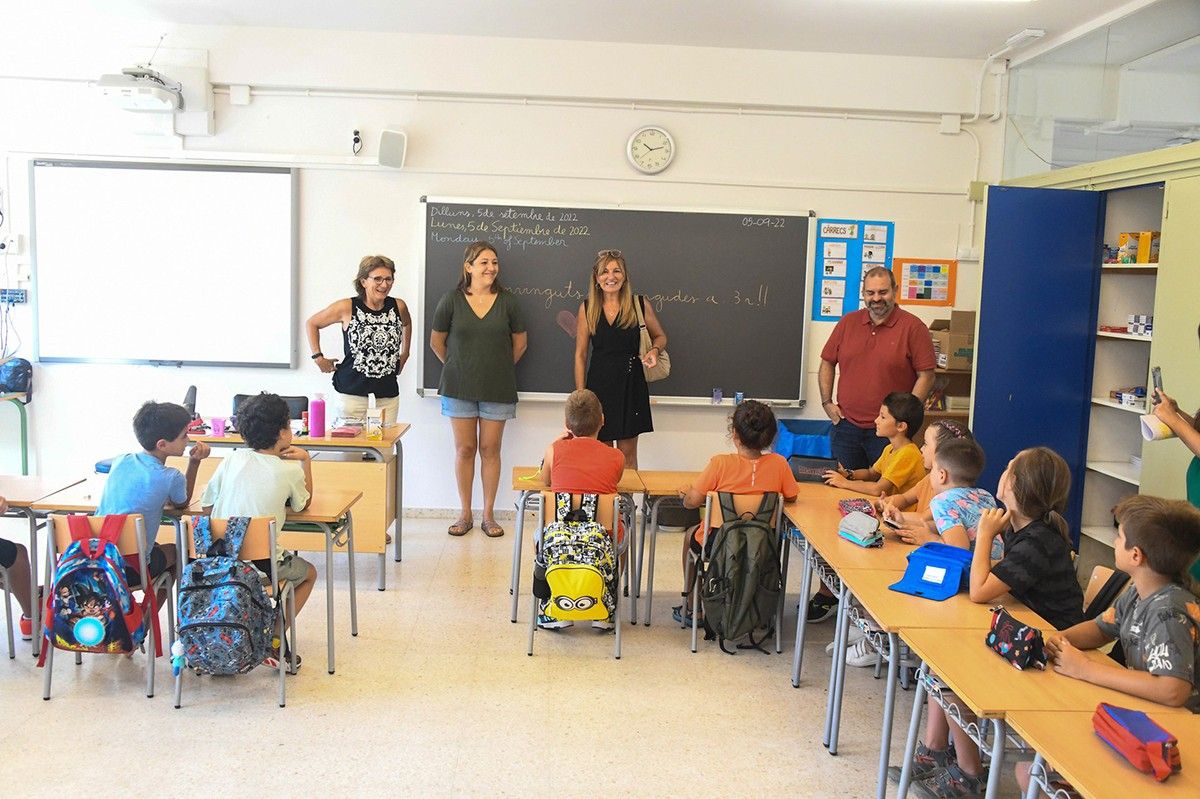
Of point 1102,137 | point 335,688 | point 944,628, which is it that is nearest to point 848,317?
point 1102,137

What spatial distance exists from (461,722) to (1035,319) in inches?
147

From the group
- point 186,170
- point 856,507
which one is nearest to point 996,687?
point 856,507

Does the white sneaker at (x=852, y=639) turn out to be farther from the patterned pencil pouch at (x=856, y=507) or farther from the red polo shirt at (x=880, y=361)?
the red polo shirt at (x=880, y=361)

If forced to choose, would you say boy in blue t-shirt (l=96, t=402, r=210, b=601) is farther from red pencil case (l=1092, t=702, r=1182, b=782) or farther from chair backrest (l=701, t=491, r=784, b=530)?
red pencil case (l=1092, t=702, r=1182, b=782)

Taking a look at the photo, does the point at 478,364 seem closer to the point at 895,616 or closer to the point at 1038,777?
the point at 895,616

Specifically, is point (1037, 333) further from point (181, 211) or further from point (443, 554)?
point (181, 211)

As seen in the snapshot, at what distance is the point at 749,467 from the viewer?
412 cm

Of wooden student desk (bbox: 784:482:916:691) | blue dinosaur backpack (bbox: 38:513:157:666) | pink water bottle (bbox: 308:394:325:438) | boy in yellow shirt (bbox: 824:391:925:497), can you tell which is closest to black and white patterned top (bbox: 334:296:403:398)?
pink water bottle (bbox: 308:394:325:438)

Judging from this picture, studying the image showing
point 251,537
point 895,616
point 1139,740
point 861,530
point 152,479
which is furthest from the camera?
point 152,479

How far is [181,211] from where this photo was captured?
6160mm

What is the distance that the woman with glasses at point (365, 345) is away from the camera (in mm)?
5504

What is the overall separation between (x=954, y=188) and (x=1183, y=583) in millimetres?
4359

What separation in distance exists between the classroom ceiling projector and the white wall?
0.26 meters

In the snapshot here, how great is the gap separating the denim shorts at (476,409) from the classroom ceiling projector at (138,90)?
239 centimetres
